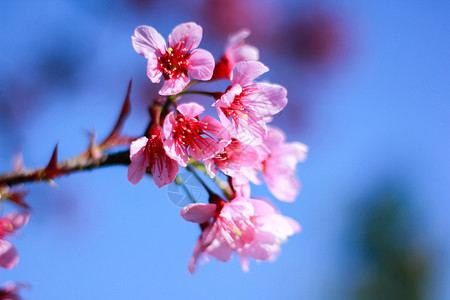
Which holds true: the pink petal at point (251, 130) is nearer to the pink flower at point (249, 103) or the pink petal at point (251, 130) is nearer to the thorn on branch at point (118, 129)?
the pink flower at point (249, 103)

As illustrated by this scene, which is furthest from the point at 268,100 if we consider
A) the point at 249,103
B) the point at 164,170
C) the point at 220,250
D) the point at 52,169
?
the point at 52,169

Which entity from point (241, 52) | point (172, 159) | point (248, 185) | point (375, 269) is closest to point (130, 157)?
point (172, 159)

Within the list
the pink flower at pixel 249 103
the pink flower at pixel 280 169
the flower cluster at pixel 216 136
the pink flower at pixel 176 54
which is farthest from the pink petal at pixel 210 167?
the pink flower at pixel 280 169

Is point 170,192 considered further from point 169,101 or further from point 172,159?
point 169,101

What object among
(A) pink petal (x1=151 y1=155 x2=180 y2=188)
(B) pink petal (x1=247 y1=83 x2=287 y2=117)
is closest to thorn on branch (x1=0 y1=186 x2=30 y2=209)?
(A) pink petal (x1=151 y1=155 x2=180 y2=188)

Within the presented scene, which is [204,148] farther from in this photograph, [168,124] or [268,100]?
[268,100]

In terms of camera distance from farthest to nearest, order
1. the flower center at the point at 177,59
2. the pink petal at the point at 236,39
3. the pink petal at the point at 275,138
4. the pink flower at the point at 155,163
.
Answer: the pink petal at the point at 275,138 → the pink petal at the point at 236,39 → the flower center at the point at 177,59 → the pink flower at the point at 155,163
